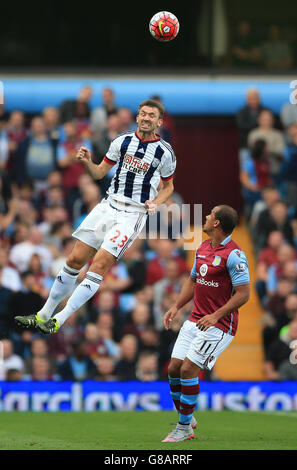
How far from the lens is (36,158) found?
62.3 feet

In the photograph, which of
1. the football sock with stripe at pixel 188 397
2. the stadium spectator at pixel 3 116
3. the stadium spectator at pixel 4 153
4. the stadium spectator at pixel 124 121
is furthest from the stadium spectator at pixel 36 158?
the football sock with stripe at pixel 188 397

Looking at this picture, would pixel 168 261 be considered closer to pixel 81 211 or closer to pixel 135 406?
pixel 81 211

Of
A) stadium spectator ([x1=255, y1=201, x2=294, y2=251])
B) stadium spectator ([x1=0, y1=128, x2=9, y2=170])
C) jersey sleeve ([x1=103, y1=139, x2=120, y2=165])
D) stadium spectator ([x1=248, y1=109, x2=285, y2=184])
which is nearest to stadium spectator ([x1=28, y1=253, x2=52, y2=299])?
stadium spectator ([x1=0, y1=128, x2=9, y2=170])

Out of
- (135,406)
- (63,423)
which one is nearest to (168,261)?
Answer: (135,406)

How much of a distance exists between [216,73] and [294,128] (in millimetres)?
2938

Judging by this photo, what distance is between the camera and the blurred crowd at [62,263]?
16344 millimetres

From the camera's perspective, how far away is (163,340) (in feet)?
54.4

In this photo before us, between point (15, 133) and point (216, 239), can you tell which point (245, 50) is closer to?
point (15, 133)

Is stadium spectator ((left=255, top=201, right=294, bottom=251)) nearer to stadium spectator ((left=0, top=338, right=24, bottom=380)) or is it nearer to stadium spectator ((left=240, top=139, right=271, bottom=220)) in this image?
stadium spectator ((left=240, top=139, right=271, bottom=220))

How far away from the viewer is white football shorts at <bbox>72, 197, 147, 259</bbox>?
11992mm

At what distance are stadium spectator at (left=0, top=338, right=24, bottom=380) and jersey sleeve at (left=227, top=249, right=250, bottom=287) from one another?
5556 millimetres

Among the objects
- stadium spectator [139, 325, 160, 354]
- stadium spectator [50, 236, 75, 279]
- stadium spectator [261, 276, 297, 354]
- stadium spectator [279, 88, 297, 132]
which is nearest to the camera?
stadium spectator [139, 325, 160, 354]

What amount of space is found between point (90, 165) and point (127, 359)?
17.5 feet

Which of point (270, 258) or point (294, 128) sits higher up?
point (294, 128)
